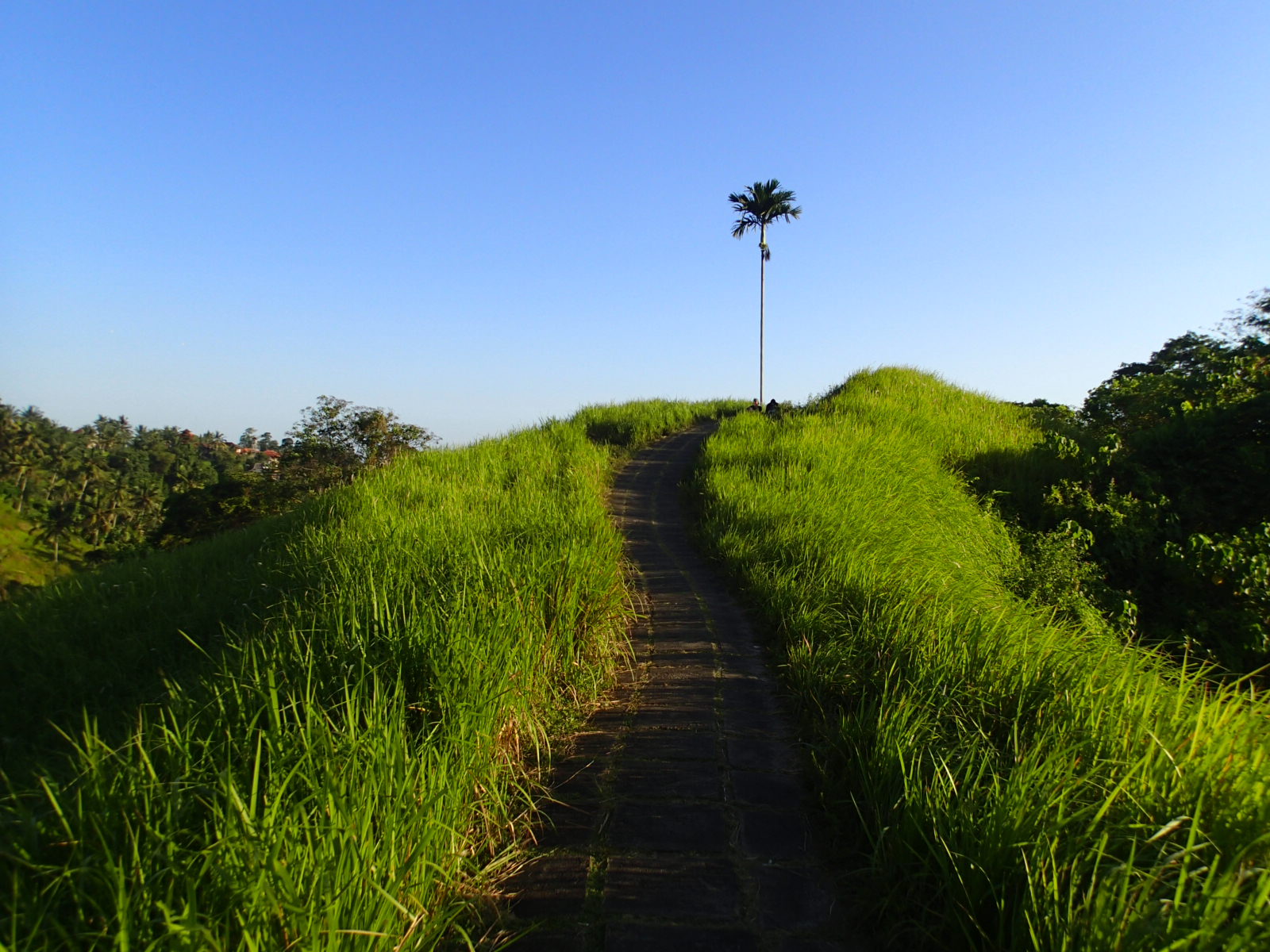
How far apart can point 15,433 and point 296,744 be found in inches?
2480

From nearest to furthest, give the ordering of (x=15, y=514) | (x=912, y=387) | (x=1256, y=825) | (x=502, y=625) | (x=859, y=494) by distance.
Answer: (x=1256, y=825)
(x=502, y=625)
(x=859, y=494)
(x=912, y=387)
(x=15, y=514)

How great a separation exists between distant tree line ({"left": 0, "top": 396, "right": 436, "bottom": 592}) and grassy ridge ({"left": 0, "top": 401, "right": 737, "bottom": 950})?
5.27 metres

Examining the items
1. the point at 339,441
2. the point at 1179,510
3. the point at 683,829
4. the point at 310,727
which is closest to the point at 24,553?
the point at 339,441

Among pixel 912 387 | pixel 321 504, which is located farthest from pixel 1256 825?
pixel 912 387

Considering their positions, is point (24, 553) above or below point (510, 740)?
below

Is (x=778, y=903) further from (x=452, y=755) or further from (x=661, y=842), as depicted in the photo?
(x=452, y=755)

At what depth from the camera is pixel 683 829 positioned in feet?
7.29

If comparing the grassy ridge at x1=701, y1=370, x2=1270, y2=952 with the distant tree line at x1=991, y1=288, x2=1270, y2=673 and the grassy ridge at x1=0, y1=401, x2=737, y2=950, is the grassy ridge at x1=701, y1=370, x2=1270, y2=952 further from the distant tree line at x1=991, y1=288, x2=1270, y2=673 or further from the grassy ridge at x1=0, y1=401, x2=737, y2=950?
the distant tree line at x1=991, y1=288, x2=1270, y2=673

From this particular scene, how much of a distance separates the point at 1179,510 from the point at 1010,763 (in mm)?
6178

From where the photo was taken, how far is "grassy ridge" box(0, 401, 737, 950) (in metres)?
1.42

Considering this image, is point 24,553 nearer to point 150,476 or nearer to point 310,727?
point 150,476

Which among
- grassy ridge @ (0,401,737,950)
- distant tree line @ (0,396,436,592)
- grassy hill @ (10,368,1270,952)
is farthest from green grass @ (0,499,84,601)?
grassy hill @ (10,368,1270,952)

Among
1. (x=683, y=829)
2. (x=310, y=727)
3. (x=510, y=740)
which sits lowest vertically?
(x=683, y=829)

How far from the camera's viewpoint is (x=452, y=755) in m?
2.25
